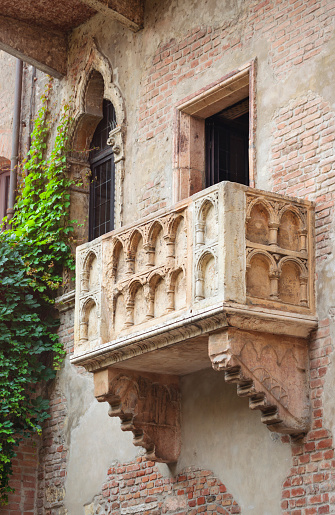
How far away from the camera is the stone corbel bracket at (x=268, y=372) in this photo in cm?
860

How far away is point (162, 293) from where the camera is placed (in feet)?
30.6

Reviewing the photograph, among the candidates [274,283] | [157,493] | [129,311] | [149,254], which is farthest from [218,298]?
[157,493]

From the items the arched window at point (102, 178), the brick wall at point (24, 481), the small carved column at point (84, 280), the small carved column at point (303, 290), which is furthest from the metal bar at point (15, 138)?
the small carved column at point (303, 290)

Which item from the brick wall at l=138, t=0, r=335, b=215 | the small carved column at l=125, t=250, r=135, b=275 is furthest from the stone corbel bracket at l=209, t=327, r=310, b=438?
the brick wall at l=138, t=0, r=335, b=215

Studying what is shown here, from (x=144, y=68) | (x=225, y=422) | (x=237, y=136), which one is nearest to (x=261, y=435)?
(x=225, y=422)

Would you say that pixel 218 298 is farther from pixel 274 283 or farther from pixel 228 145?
pixel 228 145

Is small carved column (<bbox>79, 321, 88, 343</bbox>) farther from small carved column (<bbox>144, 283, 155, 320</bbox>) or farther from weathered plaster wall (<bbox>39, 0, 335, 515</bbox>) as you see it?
weathered plaster wall (<bbox>39, 0, 335, 515</bbox>)

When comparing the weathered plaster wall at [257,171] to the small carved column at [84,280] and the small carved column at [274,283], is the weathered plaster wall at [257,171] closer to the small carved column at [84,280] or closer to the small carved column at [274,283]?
the small carved column at [274,283]

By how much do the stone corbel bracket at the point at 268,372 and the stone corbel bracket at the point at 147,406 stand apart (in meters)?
1.61

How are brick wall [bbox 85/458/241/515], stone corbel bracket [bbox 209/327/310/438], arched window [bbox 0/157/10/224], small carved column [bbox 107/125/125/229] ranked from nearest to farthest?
A: stone corbel bracket [bbox 209/327/310/438]
brick wall [bbox 85/458/241/515]
small carved column [bbox 107/125/125/229]
arched window [bbox 0/157/10/224]

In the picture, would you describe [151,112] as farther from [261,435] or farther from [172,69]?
[261,435]

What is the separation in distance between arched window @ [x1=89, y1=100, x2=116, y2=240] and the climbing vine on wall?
1.16 feet

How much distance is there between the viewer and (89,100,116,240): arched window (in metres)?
12.8

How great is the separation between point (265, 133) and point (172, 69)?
194cm
